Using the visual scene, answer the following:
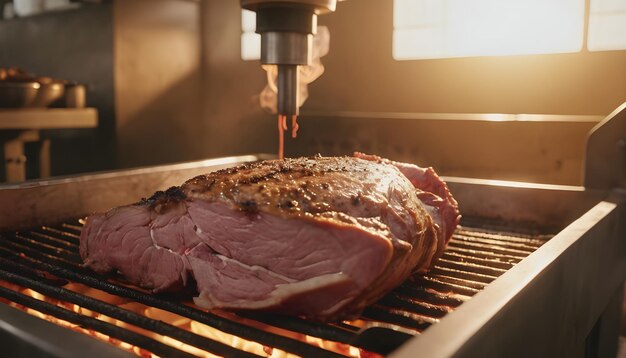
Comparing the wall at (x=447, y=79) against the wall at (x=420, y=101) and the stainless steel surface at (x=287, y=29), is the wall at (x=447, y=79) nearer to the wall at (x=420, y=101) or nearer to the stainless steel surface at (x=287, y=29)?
the wall at (x=420, y=101)

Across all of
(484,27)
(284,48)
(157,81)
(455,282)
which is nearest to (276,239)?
(455,282)

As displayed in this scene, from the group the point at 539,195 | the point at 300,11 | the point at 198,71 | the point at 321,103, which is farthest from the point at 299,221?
the point at 198,71

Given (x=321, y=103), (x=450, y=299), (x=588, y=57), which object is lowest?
(x=450, y=299)

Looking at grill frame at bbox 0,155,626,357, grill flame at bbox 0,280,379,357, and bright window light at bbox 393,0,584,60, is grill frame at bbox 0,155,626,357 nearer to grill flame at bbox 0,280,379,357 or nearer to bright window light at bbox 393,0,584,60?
grill flame at bbox 0,280,379,357

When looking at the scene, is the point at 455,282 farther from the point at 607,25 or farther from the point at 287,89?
the point at 607,25

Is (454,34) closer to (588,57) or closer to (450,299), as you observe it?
(588,57)
